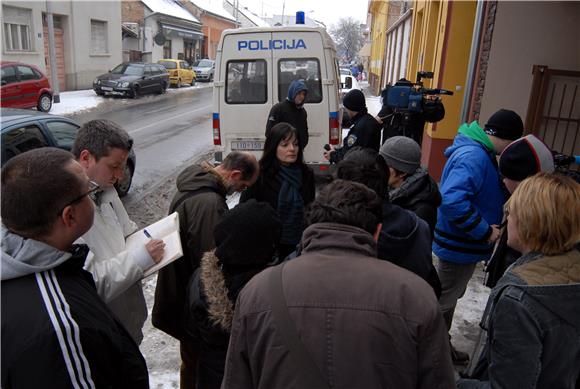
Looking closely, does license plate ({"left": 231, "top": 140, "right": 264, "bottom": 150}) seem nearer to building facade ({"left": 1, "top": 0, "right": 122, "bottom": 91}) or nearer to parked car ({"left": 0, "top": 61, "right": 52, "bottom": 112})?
parked car ({"left": 0, "top": 61, "right": 52, "bottom": 112})

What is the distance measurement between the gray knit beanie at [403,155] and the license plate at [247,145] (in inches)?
188

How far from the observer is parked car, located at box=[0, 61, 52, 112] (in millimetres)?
14227

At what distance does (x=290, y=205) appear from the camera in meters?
3.36

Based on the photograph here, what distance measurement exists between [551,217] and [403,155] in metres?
1.21

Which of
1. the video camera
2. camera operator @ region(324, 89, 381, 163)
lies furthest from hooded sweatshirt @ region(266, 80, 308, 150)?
the video camera

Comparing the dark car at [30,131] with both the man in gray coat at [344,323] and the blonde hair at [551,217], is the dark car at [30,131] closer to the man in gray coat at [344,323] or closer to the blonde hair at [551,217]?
the man in gray coat at [344,323]

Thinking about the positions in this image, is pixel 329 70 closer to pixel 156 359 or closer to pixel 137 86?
pixel 156 359

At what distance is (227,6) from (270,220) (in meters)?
66.2

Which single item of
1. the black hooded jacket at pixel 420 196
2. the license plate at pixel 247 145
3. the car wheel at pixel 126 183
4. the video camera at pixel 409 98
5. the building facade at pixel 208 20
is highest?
the building facade at pixel 208 20

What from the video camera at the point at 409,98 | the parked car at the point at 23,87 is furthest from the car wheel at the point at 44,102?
the video camera at the point at 409,98

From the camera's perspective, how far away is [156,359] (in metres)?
3.50

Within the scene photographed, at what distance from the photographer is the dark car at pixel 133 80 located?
69.4 ft

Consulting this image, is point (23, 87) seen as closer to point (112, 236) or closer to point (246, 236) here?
point (112, 236)

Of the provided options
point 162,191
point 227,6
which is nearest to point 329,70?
point 162,191
